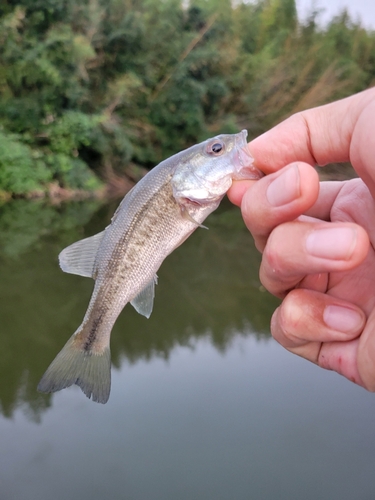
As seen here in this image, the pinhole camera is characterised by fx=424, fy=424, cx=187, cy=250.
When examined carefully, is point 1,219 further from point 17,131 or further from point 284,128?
point 284,128

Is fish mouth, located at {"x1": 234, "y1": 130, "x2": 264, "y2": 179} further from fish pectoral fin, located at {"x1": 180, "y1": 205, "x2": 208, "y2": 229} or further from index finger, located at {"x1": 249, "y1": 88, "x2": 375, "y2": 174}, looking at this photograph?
fish pectoral fin, located at {"x1": 180, "y1": 205, "x2": 208, "y2": 229}

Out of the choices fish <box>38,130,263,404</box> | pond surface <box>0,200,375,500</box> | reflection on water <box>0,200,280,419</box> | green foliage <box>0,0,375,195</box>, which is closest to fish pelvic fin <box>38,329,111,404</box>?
fish <box>38,130,263,404</box>

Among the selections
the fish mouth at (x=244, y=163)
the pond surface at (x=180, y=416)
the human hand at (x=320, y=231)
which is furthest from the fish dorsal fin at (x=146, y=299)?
the pond surface at (x=180, y=416)

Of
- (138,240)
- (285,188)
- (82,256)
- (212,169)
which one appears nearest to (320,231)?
(285,188)

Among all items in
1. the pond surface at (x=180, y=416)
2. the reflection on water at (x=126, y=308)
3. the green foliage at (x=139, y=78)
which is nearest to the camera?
the pond surface at (x=180, y=416)

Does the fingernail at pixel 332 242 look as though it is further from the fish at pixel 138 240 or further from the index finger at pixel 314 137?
the fish at pixel 138 240

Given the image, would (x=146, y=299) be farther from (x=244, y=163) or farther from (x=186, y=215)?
(x=244, y=163)

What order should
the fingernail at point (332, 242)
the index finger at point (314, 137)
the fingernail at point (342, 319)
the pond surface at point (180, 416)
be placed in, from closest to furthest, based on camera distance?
the fingernail at point (332, 242) → the index finger at point (314, 137) → the fingernail at point (342, 319) → the pond surface at point (180, 416)
